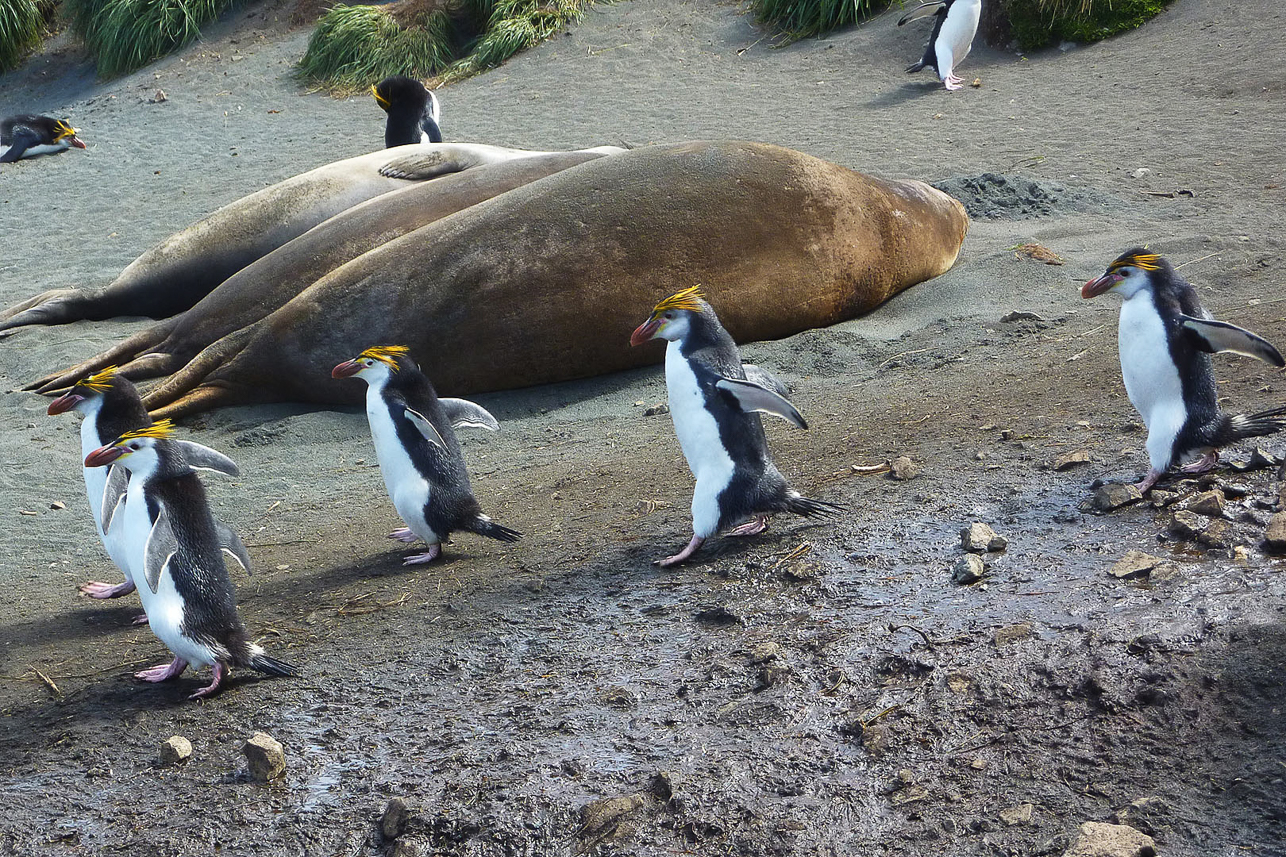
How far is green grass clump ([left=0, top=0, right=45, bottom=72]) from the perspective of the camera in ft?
55.1

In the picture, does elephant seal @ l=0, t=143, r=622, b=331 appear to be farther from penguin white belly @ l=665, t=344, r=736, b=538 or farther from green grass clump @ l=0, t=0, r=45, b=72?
green grass clump @ l=0, t=0, r=45, b=72

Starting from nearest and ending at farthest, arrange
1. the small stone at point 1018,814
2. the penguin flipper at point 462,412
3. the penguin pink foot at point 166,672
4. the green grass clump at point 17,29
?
the small stone at point 1018,814, the penguin pink foot at point 166,672, the penguin flipper at point 462,412, the green grass clump at point 17,29

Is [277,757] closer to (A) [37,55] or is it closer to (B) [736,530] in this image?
(B) [736,530]

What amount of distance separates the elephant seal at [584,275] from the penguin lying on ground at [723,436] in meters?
1.78

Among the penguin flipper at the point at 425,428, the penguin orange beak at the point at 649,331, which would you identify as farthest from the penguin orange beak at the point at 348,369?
the penguin orange beak at the point at 649,331

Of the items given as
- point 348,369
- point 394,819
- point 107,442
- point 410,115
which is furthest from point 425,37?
point 394,819

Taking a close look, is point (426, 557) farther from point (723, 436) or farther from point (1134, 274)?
point (1134, 274)

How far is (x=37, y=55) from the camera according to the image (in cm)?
1723

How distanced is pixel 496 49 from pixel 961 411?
10.6m

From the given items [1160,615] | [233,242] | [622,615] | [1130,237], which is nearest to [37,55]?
[233,242]

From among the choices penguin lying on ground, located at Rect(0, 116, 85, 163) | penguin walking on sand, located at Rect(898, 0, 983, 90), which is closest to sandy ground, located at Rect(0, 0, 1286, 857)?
penguin walking on sand, located at Rect(898, 0, 983, 90)

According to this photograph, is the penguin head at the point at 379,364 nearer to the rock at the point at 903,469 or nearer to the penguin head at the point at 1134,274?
the rock at the point at 903,469

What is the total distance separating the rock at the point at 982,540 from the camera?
3.26 m

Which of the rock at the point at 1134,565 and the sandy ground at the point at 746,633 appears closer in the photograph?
the sandy ground at the point at 746,633
